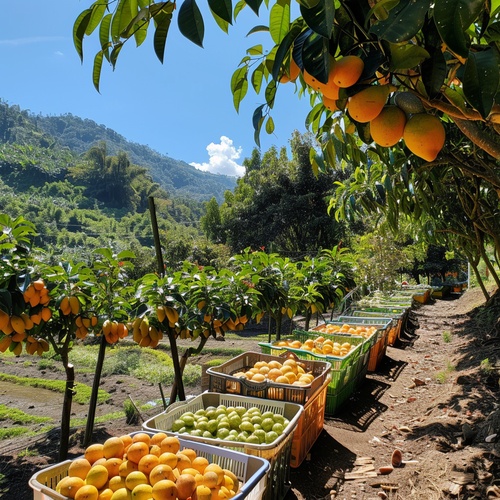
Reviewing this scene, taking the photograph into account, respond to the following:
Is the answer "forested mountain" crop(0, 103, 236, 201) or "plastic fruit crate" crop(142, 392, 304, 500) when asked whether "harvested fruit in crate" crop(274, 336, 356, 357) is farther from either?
"forested mountain" crop(0, 103, 236, 201)

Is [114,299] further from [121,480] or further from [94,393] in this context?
[121,480]

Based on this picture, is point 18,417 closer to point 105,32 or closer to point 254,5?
point 105,32

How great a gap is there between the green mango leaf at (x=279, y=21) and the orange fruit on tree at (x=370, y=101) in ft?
0.80

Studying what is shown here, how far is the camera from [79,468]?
1671 millimetres

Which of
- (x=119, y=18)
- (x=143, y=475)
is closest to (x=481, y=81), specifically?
(x=119, y=18)

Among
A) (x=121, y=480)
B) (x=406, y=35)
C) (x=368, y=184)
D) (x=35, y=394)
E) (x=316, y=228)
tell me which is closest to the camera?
(x=406, y=35)

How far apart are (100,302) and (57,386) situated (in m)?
Result: 7.08

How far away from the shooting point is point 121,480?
5.40ft

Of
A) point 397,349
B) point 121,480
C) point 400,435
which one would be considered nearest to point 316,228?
point 397,349

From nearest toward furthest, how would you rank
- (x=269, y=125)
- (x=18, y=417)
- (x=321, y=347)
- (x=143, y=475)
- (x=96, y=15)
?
(x=96, y=15), (x=269, y=125), (x=143, y=475), (x=321, y=347), (x=18, y=417)

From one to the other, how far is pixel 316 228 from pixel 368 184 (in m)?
14.7

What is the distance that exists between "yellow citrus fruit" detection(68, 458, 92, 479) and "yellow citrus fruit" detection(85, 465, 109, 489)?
5 cm

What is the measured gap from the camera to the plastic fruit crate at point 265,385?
2.93 meters

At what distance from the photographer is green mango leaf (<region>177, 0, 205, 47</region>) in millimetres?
657
